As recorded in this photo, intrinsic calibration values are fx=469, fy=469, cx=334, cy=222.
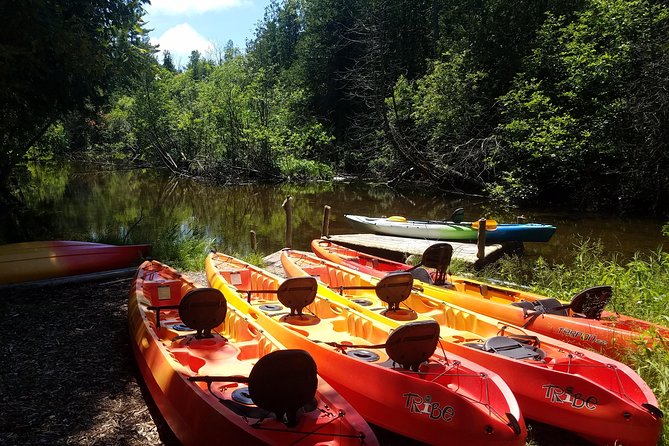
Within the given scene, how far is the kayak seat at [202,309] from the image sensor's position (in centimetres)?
456

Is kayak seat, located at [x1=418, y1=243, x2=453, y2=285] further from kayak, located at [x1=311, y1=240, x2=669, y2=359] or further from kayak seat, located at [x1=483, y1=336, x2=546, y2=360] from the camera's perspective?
kayak seat, located at [x1=483, y1=336, x2=546, y2=360]

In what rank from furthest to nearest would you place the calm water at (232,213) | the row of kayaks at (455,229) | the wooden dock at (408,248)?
the calm water at (232,213)
the row of kayaks at (455,229)
the wooden dock at (408,248)

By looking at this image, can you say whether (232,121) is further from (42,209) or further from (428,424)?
(428,424)

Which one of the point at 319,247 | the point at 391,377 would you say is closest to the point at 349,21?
the point at 319,247

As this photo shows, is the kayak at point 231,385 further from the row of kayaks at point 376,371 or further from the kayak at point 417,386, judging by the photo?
the kayak at point 417,386

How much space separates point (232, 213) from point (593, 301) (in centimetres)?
1525

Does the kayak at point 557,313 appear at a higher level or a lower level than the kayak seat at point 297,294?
lower

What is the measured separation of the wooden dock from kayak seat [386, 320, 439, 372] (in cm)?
681

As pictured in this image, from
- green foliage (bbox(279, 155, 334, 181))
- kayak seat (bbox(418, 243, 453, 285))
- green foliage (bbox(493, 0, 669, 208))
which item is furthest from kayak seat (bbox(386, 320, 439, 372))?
green foliage (bbox(279, 155, 334, 181))

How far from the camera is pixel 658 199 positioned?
54.5 ft

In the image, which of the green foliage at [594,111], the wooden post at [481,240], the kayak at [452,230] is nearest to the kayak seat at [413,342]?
the wooden post at [481,240]

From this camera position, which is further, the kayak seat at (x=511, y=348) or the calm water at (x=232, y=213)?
→ the calm water at (x=232, y=213)

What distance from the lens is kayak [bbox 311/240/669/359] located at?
205 inches

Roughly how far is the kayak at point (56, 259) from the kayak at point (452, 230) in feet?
24.2
